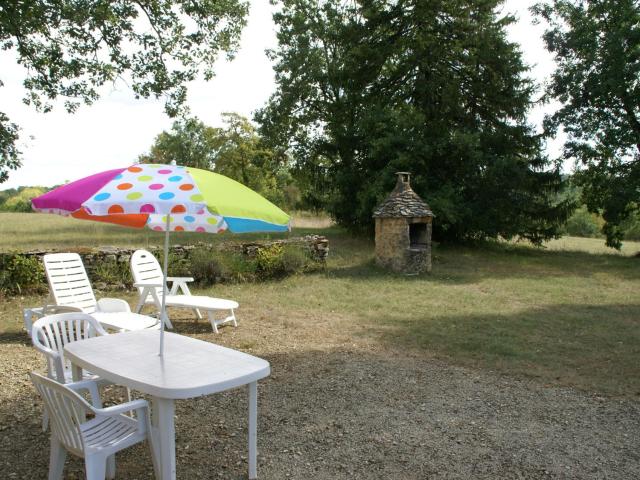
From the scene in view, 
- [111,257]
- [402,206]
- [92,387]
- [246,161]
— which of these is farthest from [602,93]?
[246,161]

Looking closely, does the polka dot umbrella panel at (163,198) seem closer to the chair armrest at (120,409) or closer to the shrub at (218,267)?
the chair armrest at (120,409)

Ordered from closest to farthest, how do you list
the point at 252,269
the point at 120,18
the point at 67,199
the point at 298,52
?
1. the point at 67,199
2. the point at 252,269
3. the point at 120,18
4. the point at 298,52

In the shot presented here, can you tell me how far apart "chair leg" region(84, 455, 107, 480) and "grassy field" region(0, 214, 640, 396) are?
173 inches

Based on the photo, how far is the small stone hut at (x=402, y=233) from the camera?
13453mm

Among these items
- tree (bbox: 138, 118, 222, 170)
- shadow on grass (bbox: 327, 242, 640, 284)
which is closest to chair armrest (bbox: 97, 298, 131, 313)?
shadow on grass (bbox: 327, 242, 640, 284)

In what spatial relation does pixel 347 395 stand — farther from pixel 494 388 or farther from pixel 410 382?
pixel 494 388

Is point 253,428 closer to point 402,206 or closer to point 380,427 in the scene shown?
point 380,427

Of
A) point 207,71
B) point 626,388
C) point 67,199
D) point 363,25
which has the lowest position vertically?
point 626,388

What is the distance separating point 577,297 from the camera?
10789 mm

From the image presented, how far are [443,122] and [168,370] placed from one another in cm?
1785

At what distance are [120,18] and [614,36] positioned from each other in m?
15.5

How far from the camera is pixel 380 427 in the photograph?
4.19m

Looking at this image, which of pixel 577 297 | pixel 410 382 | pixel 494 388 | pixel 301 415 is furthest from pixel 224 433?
pixel 577 297

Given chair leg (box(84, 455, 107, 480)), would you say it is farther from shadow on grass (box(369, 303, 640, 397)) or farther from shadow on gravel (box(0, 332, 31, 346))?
shadow on gravel (box(0, 332, 31, 346))
